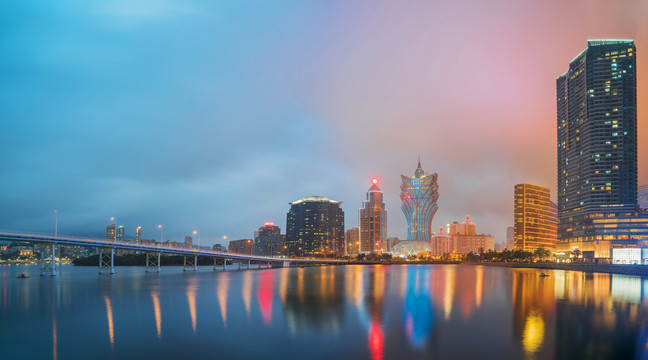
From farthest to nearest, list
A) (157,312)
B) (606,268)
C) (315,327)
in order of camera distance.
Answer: (606,268), (157,312), (315,327)

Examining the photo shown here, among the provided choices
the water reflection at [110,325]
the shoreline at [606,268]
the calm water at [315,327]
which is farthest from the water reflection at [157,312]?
the shoreline at [606,268]

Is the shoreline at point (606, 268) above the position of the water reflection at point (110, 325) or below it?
below

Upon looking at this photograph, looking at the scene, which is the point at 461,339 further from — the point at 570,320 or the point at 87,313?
the point at 87,313

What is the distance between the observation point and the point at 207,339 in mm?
34094

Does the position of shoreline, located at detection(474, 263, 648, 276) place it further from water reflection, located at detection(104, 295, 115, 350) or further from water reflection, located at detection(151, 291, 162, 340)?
water reflection, located at detection(104, 295, 115, 350)

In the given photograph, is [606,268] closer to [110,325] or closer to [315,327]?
[315,327]

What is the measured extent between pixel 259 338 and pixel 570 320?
32825 mm

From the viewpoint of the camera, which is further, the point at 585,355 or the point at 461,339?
the point at 461,339

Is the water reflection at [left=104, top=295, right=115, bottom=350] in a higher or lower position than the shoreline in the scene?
higher

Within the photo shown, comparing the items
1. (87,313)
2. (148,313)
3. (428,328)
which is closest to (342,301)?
(428,328)

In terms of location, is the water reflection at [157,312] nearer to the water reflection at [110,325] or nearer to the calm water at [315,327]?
the calm water at [315,327]

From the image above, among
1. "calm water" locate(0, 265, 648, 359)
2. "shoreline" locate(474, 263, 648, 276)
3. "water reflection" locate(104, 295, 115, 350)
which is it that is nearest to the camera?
"calm water" locate(0, 265, 648, 359)

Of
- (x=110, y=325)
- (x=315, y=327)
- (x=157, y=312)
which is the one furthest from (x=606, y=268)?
(x=110, y=325)

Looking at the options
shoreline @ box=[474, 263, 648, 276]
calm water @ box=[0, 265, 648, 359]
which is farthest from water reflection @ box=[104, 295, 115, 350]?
shoreline @ box=[474, 263, 648, 276]
